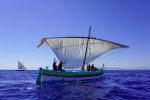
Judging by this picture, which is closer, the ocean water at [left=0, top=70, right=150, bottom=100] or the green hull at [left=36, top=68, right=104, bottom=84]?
the ocean water at [left=0, top=70, right=150, bottom=100]

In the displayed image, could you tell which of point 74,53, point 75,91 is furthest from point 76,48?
point 75,91

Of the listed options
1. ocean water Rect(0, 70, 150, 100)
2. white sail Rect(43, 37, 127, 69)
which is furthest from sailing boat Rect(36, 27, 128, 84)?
ocean water Rect(0, 70, 150, 100)

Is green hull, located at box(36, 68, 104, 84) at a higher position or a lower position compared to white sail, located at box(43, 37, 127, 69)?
lower

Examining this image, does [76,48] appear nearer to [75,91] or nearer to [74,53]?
[74,53]

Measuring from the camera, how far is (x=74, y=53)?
3862cm

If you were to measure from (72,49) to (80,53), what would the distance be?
2.43 metres

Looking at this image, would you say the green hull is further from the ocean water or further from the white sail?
the white sail

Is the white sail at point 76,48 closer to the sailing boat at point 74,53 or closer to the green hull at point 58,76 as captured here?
the sailing boat at point 74,53

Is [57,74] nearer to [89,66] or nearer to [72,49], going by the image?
[72,49]

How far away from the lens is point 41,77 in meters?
32.8

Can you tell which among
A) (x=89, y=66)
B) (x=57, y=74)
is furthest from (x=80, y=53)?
(x=57, y=74)

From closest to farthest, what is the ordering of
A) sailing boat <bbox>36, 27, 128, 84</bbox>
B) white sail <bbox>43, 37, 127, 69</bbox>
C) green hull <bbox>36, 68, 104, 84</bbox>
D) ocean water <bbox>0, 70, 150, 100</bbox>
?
1. ocean water <bbox>0, 70, 150, 100</bbox>
2. green hull <bbox>36, 68, 104, 84</bbox>
3. sailing boat <bbox>36, 27, 128, 84</bbox>
4. white sail <bbox>43, 37, 127, 69</bbox>

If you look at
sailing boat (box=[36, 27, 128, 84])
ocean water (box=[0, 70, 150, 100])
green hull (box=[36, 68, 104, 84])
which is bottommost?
ocean water (box=[0, 70, 150, 100])

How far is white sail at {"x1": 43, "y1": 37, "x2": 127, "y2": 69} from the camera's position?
37.1 metres
